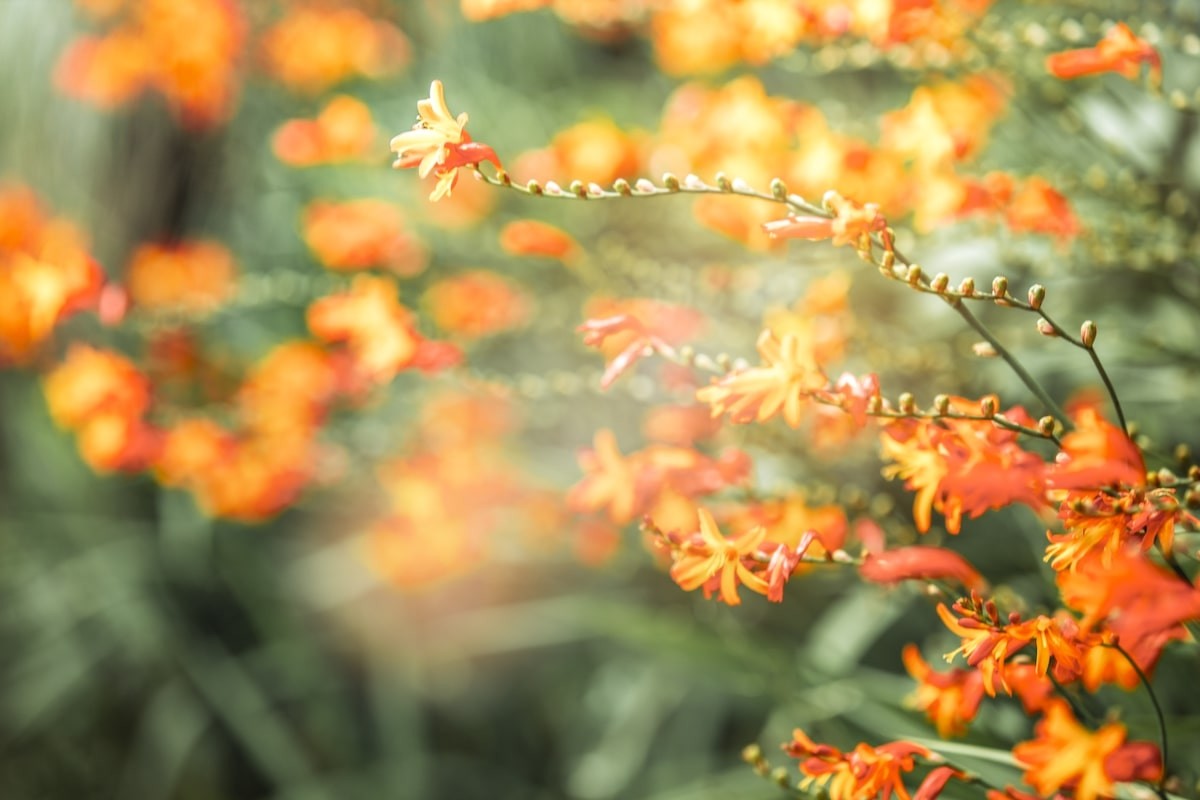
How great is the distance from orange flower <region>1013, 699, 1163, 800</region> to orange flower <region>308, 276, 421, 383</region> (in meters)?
0.56

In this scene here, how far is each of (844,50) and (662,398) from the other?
523 mm

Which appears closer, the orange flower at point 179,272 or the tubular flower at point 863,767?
the tubular flower at point 863,767

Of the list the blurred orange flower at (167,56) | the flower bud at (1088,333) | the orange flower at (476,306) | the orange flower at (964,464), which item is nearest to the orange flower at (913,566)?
the orange flower at (964,464)

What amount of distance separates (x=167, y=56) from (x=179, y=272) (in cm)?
33

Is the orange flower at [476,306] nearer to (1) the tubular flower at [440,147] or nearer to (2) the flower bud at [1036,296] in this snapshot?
(1) the tubular flower at [440,147]

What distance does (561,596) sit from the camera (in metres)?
1.48

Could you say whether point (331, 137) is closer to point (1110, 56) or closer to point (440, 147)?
point (440, 147)

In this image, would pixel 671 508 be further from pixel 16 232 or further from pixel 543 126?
pixel 16 232

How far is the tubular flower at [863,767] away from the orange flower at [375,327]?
0.48m

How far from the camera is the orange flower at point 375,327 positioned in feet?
2.80

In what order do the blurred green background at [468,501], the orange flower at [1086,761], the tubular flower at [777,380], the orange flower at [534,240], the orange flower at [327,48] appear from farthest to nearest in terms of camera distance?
the orange flower at [327,48]
the blurred green background at [468,501]
the orange flower at [534,240]
the tubular flower at [777,380]
the orange flower at [1086,761]

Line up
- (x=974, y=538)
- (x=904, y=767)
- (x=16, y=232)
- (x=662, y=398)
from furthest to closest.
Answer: (x=16, y=232) < (x=662, y=398) < (x=974, y=538) < (x=904, y=767)

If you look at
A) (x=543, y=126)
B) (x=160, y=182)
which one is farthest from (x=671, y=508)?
(x=160, y=182)

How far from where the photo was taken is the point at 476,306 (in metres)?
1.20
